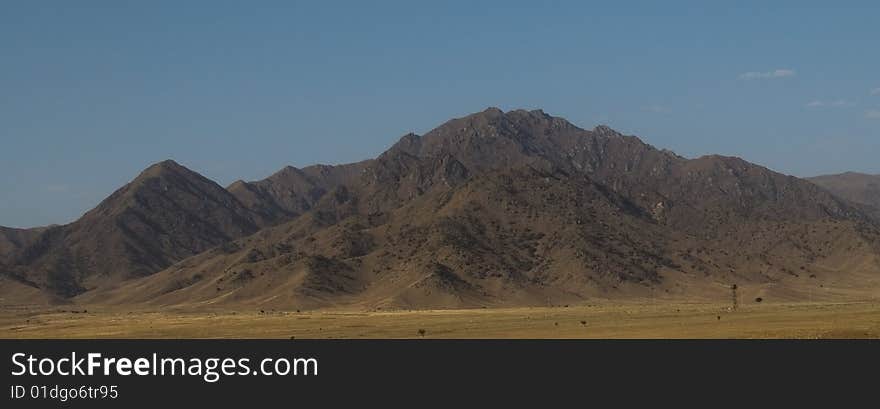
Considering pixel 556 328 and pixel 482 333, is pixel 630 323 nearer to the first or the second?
pixel 556 328

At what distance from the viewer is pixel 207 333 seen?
144 metres
